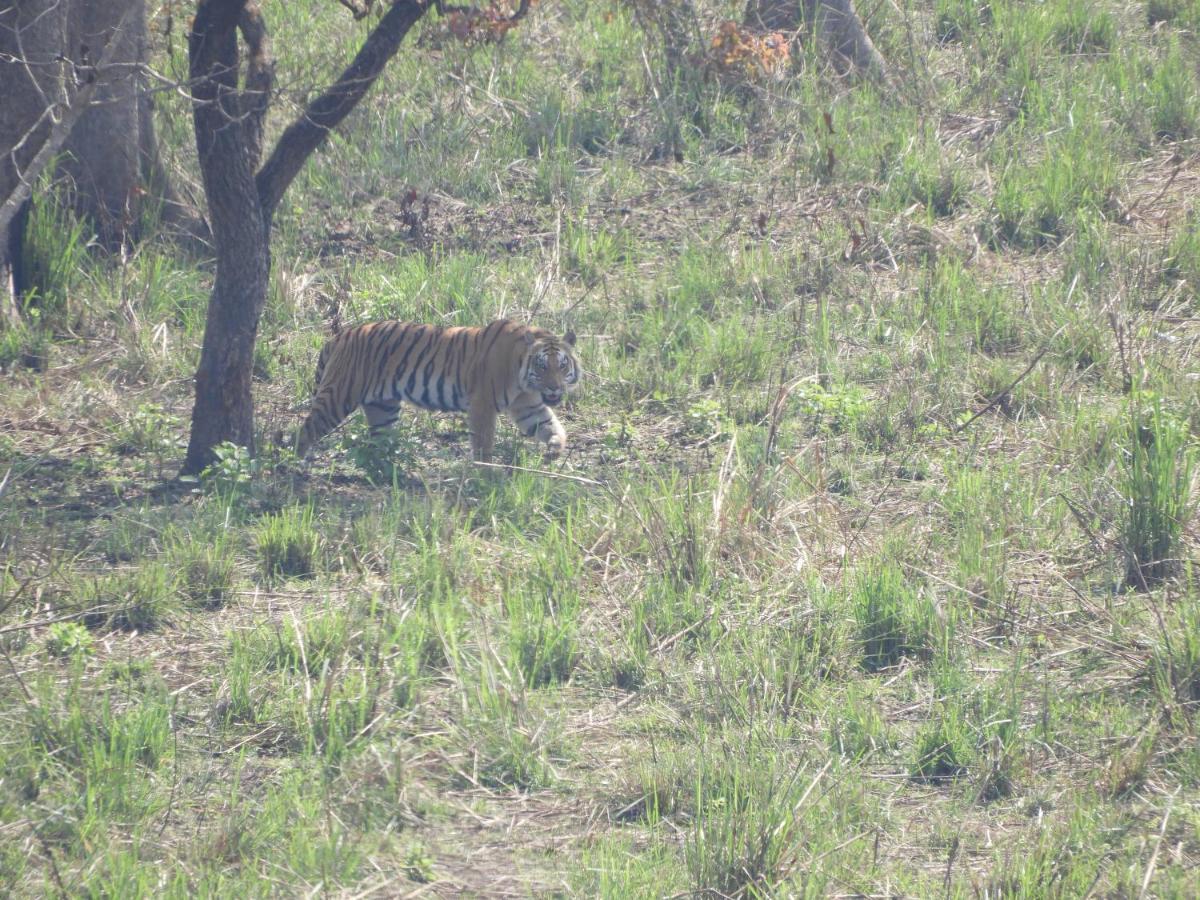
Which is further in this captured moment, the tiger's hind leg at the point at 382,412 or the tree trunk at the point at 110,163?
the tree trunk at the point at 110,163

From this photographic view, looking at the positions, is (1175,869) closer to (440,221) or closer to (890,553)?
(890,553)

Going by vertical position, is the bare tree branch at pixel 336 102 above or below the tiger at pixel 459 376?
above

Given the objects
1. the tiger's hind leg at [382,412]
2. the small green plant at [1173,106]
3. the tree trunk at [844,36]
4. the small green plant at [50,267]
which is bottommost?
the tiger's hind leg at [382,412]

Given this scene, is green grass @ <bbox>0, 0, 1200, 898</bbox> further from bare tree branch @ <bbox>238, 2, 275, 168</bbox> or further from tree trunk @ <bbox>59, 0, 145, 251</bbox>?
bare tree branch @ <bbox>238, 2, 275, 168</bbox>

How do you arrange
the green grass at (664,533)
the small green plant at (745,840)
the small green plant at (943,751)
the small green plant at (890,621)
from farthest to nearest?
the small green plant at (890,621), the small green plant at (943,751), the green grass at (664,533), the small green plant at (745,840)

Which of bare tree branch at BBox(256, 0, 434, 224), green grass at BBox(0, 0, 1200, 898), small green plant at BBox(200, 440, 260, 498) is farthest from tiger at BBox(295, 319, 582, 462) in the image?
bare tree branch at BBox(256, 0, 434, 224)

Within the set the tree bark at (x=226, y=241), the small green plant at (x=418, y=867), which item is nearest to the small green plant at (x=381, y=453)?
the tree bark at (x=226, y=241)

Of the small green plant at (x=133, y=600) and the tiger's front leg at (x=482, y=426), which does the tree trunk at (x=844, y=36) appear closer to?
the tiger's front leg at (x=482, y=426)

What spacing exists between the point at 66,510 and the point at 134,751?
2.65 metres

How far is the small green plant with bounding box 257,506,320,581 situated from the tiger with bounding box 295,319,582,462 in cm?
157

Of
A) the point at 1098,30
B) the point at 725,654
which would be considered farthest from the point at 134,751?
the point at 1098,30

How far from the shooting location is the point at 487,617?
5.07 meters

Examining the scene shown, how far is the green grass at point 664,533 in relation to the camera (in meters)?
3.89

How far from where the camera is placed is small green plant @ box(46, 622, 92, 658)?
477cm
